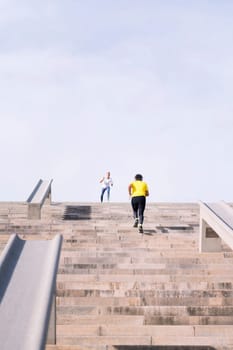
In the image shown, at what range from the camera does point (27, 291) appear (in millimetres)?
Result: 6188

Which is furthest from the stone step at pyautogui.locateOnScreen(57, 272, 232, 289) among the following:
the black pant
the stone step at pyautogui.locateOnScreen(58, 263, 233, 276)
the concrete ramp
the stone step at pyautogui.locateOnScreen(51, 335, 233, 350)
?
the black pant

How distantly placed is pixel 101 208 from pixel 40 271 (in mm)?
10853

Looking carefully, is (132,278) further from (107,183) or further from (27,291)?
(107,183)

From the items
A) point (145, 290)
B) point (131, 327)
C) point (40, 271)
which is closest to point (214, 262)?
point (145, 290)

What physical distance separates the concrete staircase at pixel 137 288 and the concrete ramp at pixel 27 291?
153 cm

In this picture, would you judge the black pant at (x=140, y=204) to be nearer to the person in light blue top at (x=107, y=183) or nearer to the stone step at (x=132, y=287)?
the stone step at (x=132, y=287)

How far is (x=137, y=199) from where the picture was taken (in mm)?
13867

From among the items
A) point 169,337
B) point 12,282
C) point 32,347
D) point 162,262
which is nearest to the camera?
point 32,347

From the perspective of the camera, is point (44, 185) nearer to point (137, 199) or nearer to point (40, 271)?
point (137, 199)

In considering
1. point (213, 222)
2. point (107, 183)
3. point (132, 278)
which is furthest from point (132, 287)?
point (107, 183)

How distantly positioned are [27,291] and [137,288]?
168 inches

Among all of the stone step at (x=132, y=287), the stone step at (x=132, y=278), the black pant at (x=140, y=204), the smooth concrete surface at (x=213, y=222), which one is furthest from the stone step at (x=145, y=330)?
the black pant at (x=140, y=204)

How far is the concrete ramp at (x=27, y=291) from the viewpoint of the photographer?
5207 millimetres

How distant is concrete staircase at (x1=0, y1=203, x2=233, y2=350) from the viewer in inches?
348
